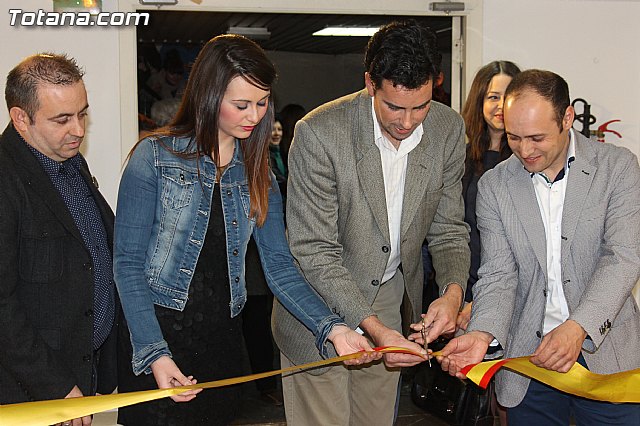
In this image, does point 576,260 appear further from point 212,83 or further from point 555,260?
point 212,83

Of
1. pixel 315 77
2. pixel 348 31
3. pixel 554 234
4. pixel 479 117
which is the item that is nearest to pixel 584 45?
pixel 479 117

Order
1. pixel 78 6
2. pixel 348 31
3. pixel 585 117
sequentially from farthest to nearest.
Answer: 1. pixel 348 31
2. pixel 585 117
3. pixel 78 6

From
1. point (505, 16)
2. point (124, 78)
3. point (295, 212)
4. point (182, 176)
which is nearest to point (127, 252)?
point (182, 176)

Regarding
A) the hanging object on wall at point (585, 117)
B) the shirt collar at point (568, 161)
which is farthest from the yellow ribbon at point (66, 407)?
the hanging object on wall at point (585, 117)

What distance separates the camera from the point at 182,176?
238cm

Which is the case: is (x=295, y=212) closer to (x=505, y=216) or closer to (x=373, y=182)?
(x=373, y=182)

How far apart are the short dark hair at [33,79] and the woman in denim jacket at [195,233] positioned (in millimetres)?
372

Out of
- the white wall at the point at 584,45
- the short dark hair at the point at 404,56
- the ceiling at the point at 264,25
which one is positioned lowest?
the short dark hair at the point at 404,56

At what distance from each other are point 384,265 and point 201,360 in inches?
27.2

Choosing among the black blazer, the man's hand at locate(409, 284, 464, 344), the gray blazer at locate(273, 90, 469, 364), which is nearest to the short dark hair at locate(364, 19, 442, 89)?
the gray blazer at locate(273, 90, 469, 364)

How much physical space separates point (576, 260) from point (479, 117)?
157cm

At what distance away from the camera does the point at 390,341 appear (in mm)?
2588

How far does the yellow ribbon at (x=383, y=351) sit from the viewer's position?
7.44 feet

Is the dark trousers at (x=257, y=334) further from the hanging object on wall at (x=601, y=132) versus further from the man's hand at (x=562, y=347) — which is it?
the man's hand at (x=562, y=347)
